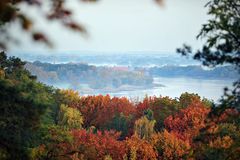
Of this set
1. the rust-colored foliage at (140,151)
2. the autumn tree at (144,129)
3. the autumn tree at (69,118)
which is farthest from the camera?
the autumn tree at (69,118)

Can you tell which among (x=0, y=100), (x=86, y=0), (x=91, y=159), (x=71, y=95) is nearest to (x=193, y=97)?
(x=71, y=95)

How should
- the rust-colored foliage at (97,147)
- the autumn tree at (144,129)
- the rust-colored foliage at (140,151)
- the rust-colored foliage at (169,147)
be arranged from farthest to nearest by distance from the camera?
the autumn tree at (144,129)
the rust-colored foliage at (169,147)
the rust-colored foliage at (140,151)
the rust-colored foliage at (97,147)

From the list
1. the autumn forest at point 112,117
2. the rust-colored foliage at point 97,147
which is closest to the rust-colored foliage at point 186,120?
the autumn forest at point 112,117

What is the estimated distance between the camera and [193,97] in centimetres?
6228

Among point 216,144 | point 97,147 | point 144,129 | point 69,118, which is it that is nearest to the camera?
point 216,144

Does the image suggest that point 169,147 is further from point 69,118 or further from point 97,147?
point 69,118

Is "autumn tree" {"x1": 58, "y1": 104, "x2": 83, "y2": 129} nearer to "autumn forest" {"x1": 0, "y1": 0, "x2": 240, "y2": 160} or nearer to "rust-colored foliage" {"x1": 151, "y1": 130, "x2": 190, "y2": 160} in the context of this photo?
"autumn forest" {"x1": 0, "y1": 0, "x2": 240, "y2": 160}

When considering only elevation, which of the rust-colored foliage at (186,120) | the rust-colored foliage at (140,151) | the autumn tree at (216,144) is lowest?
the rust-colored foliage at (140,151)

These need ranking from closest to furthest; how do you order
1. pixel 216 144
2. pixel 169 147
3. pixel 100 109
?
pixel 216 144 < pixel 169 147 < pixel 100 109

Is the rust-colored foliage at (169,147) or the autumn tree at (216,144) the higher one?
the autumn tree at (216,144)

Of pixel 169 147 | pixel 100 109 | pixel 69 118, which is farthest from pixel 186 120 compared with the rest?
pixel 100 109

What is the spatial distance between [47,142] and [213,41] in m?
16.4

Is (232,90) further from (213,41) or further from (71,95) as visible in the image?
(71,95)

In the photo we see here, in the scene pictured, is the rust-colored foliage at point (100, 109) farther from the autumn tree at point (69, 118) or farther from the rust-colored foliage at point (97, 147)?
the rust-colored foliage at point (97, 147)
